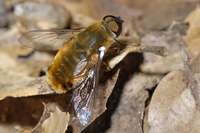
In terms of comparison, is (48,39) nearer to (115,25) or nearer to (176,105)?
(115,25)

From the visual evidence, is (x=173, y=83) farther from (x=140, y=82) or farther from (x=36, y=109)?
(x=36, y=109)

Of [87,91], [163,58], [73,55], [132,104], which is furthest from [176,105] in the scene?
[73,55]

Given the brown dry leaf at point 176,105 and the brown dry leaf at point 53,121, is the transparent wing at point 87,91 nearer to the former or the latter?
the brown dry leaf at point 53,121

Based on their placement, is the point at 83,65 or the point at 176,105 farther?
the point at 83,65

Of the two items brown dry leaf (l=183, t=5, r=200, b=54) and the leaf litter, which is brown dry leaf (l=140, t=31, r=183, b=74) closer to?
the leaf litter

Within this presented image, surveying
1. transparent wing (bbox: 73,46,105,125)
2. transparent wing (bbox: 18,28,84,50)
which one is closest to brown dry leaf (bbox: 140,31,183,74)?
transparent wing (bbox: 73,46,105,125)

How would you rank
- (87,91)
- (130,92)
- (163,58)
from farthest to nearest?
(163,58) < (130,92) < (87,91)
